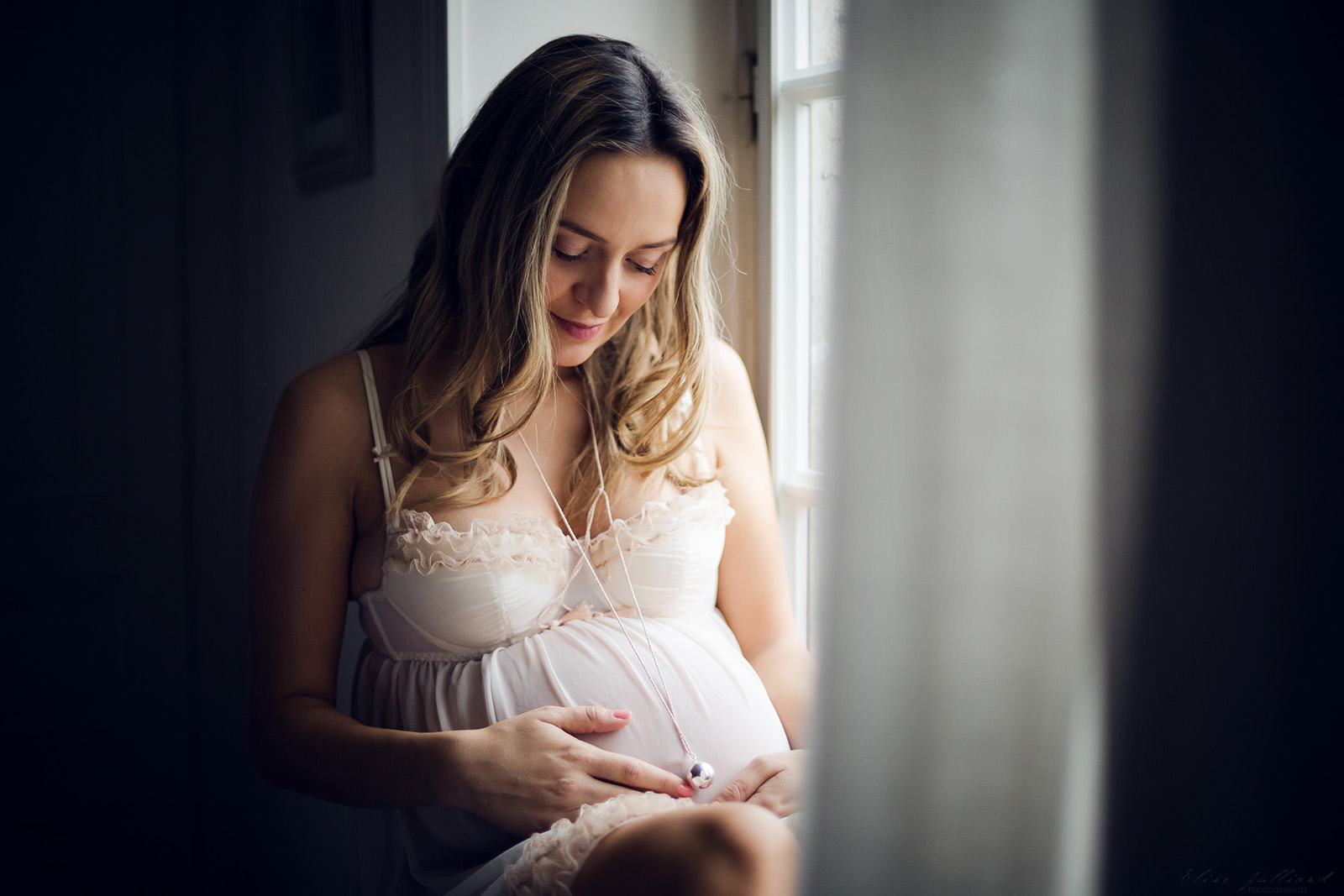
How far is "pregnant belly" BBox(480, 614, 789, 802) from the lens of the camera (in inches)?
37.2

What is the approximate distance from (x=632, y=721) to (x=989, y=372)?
0.65 meters

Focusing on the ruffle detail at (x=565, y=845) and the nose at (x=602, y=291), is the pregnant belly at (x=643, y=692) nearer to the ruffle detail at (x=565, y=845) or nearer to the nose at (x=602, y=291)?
the ruffle detail at (x=565, y=845)

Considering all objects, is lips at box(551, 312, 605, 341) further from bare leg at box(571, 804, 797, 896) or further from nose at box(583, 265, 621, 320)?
bare leg at box(571, 804, 797, 896)

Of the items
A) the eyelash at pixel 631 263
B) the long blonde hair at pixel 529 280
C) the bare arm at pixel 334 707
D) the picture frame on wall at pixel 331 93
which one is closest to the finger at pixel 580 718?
the bare arm at pixel 334 707

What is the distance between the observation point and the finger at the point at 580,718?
909mm

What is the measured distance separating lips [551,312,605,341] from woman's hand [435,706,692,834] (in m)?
0.49

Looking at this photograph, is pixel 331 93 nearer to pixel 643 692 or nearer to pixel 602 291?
pixel 602 291

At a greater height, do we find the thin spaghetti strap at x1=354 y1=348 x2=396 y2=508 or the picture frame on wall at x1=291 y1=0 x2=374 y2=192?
the picture frame on wall at x1=291 y1=0 x2=374 y2=192

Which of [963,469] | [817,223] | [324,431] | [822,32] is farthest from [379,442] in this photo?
[822,32]

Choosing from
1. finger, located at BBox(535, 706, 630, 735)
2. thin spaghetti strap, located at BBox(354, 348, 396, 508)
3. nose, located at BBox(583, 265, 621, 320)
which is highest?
nose, located at BBox(583, 265, 621, 320)

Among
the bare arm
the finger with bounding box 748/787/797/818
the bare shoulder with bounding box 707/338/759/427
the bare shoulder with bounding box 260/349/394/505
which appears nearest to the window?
the bare shoulder with bounding box 707/338/759/427

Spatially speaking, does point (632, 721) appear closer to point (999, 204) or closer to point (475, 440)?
point (475, 440)

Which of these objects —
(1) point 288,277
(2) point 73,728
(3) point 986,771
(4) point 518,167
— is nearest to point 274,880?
(2) point 73,728

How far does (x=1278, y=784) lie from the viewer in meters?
0.43
